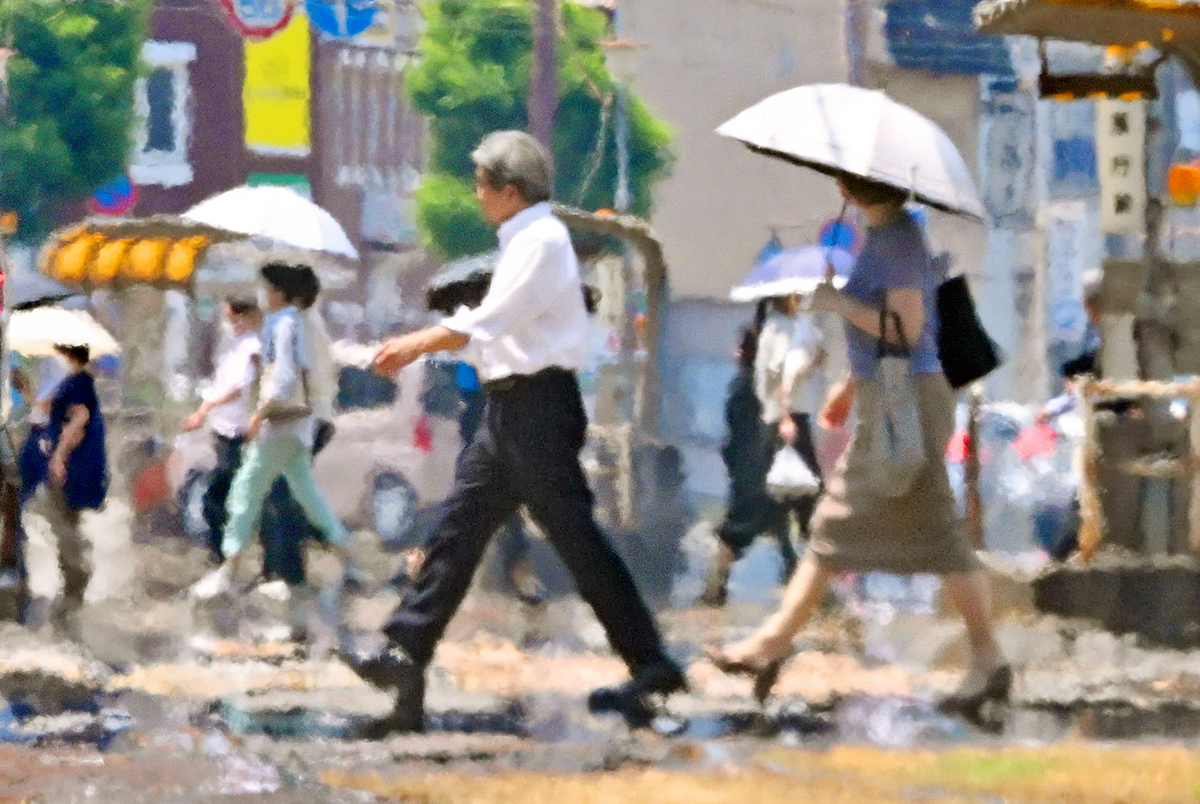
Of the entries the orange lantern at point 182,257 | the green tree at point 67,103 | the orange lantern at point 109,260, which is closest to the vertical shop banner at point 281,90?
the green tree at point 67,103

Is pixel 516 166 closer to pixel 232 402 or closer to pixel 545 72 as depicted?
pixel 232 402

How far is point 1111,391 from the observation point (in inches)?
419

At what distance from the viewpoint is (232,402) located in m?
10.9

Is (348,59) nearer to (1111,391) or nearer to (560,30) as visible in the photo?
(560,30)

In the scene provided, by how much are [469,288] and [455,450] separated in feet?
8.78

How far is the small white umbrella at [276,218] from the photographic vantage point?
480 inches

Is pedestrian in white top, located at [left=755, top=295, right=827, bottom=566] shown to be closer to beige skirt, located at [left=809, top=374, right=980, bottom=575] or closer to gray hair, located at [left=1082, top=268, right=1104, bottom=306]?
gray hair, located at [left=1082, top=268, right=1104, bottom=306]

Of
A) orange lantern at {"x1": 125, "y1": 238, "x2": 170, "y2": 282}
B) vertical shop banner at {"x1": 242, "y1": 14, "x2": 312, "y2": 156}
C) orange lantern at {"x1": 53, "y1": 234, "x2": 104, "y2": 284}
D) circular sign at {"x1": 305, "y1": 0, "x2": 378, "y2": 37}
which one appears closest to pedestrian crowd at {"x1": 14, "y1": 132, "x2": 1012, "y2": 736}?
circular sign at {"x1": 305, "y1": 0, "x2": 378, "y2": 37}

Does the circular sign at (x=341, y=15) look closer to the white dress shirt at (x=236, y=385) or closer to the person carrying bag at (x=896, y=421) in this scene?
the white dress shirt at (x=236, y=385)

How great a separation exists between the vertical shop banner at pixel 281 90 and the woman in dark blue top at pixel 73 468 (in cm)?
1546

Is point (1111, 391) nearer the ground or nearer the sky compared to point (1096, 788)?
nearer the sky

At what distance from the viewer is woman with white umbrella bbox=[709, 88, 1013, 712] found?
24.3 feet

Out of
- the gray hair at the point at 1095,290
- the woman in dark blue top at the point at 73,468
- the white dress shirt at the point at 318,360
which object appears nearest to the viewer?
the white dress shirt at the point at 318,360

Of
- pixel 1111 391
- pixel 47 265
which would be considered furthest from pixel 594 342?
pixel 1111 391
